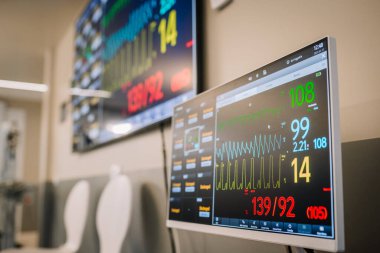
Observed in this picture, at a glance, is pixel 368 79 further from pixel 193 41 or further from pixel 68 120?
pixel 68 120

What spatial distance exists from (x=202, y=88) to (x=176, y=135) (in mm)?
313

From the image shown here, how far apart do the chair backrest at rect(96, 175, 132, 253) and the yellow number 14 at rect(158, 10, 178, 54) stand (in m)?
0.71

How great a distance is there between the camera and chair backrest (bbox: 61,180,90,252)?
261cm

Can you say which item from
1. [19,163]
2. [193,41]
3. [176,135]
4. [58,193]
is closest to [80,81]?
[58,193]

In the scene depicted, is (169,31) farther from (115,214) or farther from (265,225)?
(265,225)

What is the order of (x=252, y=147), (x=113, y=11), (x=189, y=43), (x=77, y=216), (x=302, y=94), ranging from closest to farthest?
1. (x=302, y=94)
2. (x=252, y=147)
3. (x=189, y=43)
4. (x=77, y=216)
5. (x=113, y=11)

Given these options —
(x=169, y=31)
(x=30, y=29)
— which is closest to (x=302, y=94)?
(x=169, y=31)

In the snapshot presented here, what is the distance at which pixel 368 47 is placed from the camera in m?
1.06

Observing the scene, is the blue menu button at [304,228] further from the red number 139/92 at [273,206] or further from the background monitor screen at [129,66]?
the background monitor screen at [129,66]

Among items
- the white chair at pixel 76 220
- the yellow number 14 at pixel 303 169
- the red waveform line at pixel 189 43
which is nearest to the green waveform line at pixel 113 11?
the red waveform line at pixel 189 43

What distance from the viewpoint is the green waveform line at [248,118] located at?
103 cm

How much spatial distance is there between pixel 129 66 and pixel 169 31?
1.78ft

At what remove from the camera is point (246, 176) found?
1.10m

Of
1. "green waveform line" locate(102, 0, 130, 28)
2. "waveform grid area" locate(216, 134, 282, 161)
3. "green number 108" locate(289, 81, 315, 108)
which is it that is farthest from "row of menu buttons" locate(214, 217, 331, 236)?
"green waveform line" locate(102, 0, 130, 28)
